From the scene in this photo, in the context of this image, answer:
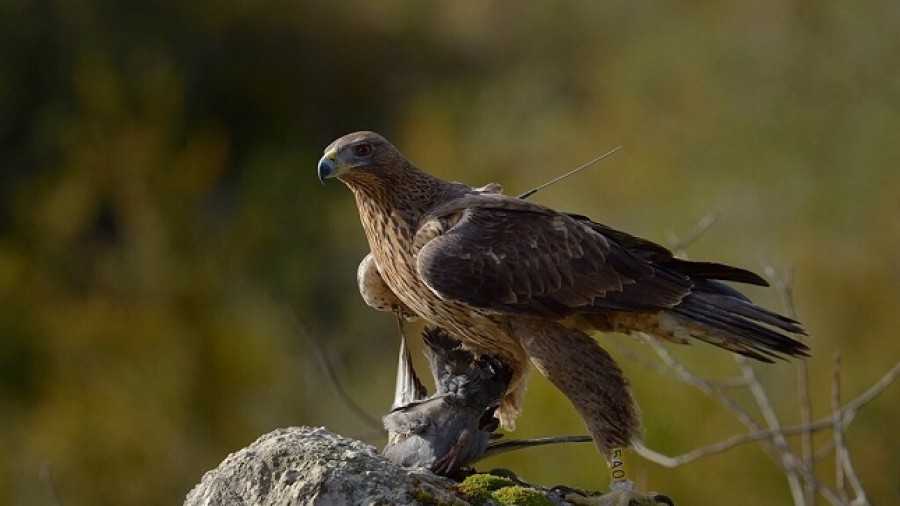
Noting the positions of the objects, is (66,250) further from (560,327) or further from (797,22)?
(560,327)

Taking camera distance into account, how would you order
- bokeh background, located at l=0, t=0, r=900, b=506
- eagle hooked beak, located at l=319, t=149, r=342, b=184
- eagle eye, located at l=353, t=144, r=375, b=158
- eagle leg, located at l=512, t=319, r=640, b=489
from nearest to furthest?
1. eagle leg, located at l=512, t=319, r=640, b=489
2. eagle hooked beak, located at l=319, t=149, r=342, b=184
3. eagle eye, located at l=353, t=144, r=375, b=158
4. bokeh background, located at l=0, t=0, r=900, b=506

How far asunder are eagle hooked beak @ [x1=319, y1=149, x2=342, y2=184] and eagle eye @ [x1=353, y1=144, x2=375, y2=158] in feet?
0.29

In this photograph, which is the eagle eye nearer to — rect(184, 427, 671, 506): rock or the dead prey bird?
the dead prey bird

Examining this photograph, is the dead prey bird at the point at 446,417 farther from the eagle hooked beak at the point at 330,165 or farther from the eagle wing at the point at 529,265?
the eagle hooked beak at the point at 330,165

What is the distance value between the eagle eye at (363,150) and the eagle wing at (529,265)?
332 millimetres

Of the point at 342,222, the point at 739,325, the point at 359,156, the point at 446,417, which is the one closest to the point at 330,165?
the point at 359,156

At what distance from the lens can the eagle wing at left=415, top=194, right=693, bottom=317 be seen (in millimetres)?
5777

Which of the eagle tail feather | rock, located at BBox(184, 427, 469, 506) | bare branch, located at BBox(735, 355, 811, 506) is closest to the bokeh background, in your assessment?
bare branch, located at BBox(735, 355, 811, 506)

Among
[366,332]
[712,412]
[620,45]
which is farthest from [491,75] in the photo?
[712,412]

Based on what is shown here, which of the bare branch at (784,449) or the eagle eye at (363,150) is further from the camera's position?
the bare branch at (784,449)

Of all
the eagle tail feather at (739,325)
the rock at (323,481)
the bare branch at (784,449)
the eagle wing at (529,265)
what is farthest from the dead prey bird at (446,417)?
the bare branch at (784,449)

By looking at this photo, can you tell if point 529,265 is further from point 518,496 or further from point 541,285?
point 518,496

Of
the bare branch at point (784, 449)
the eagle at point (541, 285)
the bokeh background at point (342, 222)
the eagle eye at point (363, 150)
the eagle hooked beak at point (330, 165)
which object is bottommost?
the bare branch at point (784, 449)

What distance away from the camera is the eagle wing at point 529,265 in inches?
227
